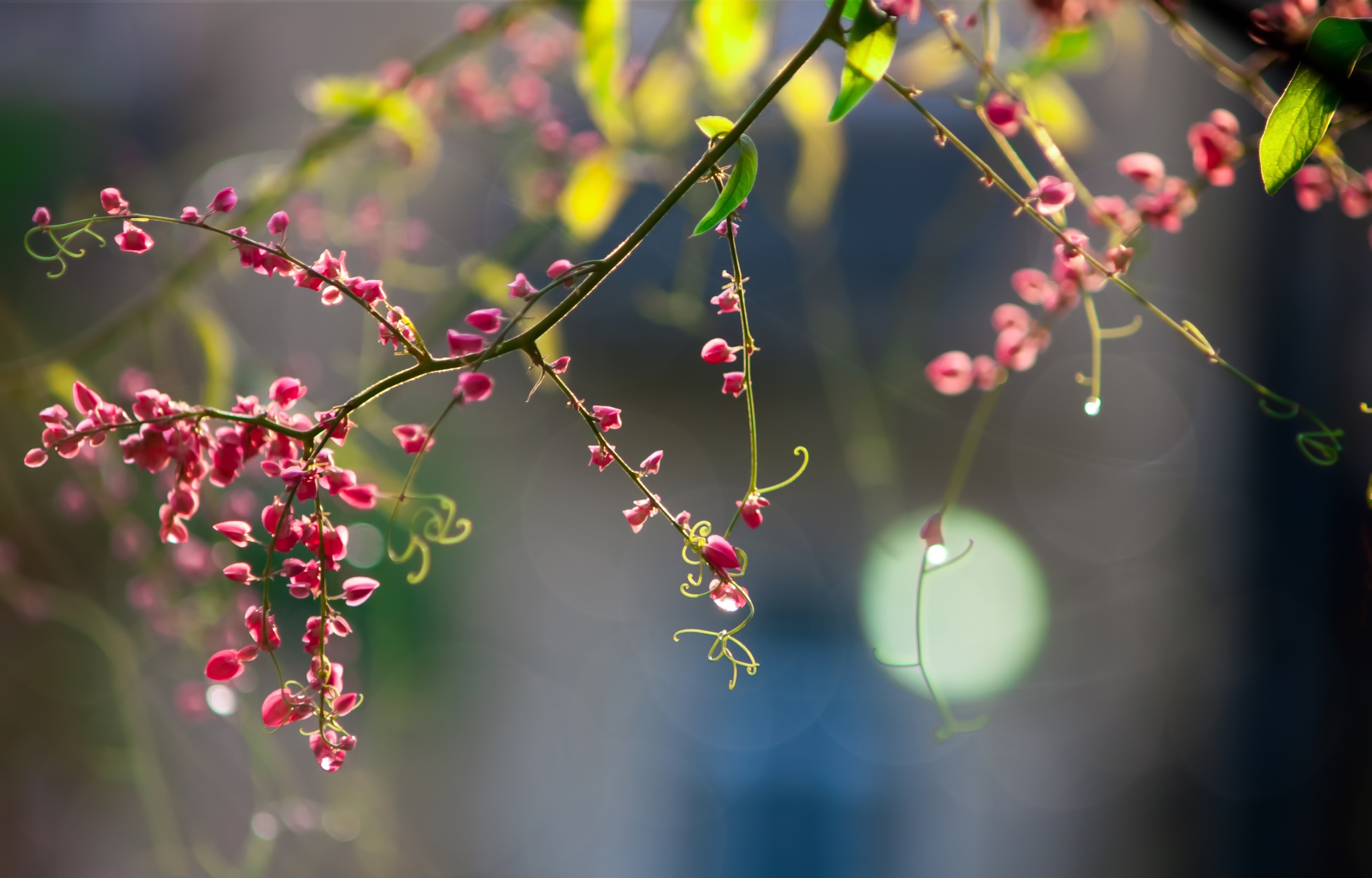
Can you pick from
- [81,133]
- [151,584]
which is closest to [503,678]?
[151,584]

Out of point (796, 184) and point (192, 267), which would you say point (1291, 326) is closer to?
point (796, 184)

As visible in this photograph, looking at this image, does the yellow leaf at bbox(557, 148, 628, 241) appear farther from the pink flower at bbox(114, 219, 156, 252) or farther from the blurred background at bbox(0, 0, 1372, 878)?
the blurred background at bbox(0, 0, 1372, 878)

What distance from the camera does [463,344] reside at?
0.15 metres

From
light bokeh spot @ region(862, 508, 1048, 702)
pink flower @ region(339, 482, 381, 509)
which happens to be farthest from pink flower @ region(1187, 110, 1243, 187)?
light bokeh spot @ region(862, 508, 1048, 702)

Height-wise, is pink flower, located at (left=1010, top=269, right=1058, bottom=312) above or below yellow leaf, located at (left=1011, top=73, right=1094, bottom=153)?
below

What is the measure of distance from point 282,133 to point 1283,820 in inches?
60.0

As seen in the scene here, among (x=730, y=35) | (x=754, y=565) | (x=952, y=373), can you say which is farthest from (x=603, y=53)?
(x=754, y=565)

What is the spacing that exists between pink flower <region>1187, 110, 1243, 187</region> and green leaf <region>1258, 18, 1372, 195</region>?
0.25ft

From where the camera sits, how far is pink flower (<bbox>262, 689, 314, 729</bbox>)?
7.1 inches

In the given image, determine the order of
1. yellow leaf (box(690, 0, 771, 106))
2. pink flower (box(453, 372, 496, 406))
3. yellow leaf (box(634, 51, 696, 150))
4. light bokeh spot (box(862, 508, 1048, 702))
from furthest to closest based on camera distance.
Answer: light bokeh spot (box(862, 508, 1048, 702)) → yellow leaf (box(634, 51, 696, 150)) → yellow leaf (box(690, 0, 771, 106)) → pink flower (box(453, 372, 496, 406))

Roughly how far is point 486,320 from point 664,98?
0.87ft

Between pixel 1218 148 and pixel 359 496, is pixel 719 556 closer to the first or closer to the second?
pixel 359 496

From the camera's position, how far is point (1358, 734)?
71 cm

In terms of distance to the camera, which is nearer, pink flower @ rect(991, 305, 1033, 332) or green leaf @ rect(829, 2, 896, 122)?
green leaf @ rect(829, 2, 896, 122)
